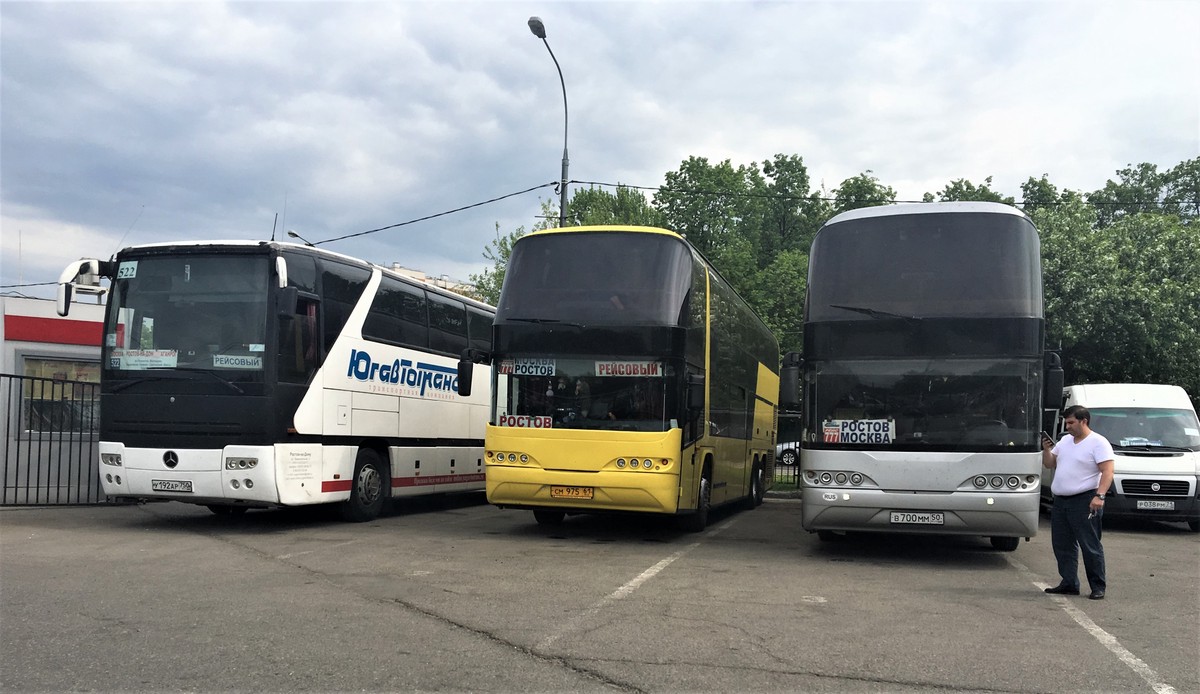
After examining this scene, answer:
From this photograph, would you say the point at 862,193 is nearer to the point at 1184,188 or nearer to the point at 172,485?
the point at 1184,188

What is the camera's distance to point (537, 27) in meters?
20.1

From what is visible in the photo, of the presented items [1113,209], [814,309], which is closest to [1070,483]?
[814,309]

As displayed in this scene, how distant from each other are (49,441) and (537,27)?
40.1ft

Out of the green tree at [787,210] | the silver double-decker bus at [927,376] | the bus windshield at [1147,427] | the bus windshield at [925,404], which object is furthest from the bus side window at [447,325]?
the green tree at [787,210]

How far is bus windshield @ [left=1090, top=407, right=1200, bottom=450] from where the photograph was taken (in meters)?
14.9

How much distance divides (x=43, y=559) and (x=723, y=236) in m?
37.8

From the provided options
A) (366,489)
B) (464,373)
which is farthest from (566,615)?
(366,489)

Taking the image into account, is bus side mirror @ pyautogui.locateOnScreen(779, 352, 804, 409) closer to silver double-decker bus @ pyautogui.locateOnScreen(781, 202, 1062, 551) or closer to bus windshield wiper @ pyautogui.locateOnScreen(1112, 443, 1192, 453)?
silver double-decker bus @ pyautogui.locateOnScreen(781, 202, 1062, 551)

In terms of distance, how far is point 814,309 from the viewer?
10680 mm

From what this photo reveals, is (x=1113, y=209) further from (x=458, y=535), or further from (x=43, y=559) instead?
(x=43, y=559)

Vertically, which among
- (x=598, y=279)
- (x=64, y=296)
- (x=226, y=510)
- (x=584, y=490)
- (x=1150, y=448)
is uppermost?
(x=598, y=279)

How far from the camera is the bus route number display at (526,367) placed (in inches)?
456

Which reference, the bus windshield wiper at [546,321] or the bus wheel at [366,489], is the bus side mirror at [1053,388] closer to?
the bus windshield wiper at [546,321]

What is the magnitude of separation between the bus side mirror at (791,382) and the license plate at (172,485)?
7080 millimetres
